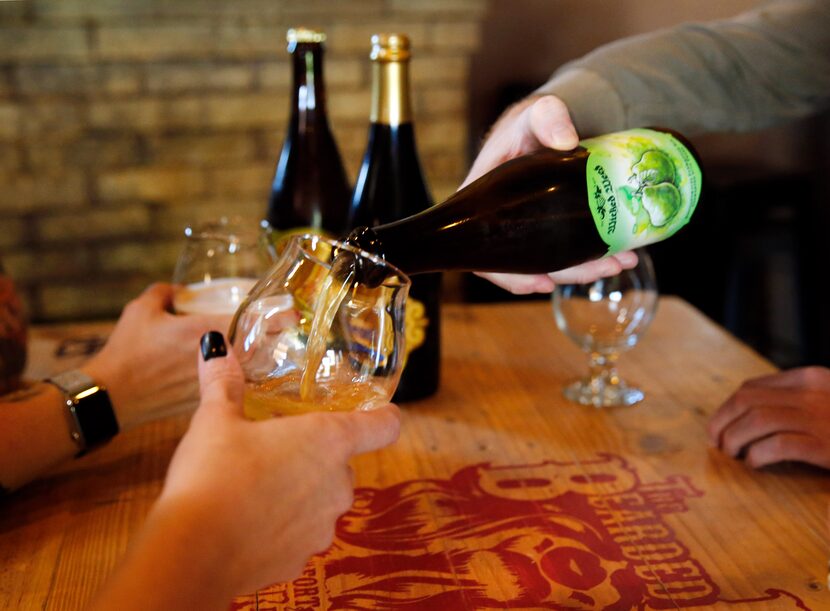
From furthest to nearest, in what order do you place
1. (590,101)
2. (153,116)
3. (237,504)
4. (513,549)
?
(153,116) < (590,101) < (513,549) < (237,504)

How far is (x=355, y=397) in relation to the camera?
0.67 metres

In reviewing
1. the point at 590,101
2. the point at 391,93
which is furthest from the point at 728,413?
the point at 391,93

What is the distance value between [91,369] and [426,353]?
367 mm

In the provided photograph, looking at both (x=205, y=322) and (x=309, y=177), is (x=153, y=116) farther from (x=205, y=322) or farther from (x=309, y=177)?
(x=205, y=322)

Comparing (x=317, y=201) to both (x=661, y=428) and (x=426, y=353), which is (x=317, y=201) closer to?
(x=426, y=353)

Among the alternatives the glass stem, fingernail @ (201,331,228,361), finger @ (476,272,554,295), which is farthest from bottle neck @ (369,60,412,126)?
fingernail @ (201,331,228,361)

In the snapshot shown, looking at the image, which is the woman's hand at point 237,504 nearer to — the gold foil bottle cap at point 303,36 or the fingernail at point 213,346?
the fingernail at point 213,346

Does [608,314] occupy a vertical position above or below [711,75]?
below

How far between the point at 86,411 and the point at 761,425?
660mm

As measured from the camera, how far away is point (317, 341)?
67cm

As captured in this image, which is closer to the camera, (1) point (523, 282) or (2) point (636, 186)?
(2) point (636, 186)

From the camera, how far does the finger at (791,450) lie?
847 mm

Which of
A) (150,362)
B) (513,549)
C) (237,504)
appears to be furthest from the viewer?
(150,362)

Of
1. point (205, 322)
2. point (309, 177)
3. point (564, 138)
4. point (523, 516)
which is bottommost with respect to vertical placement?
point (523, 516)
